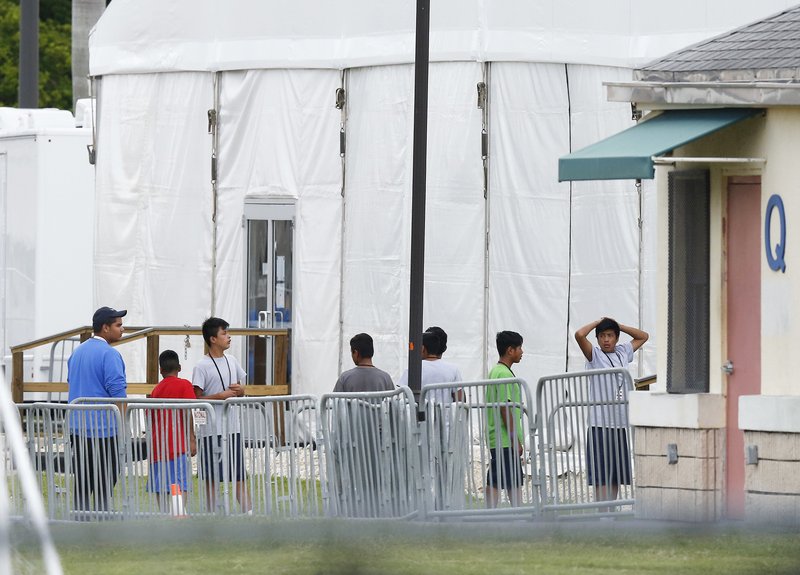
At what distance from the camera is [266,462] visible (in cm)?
1466

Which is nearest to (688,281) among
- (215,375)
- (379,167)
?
(215,375)

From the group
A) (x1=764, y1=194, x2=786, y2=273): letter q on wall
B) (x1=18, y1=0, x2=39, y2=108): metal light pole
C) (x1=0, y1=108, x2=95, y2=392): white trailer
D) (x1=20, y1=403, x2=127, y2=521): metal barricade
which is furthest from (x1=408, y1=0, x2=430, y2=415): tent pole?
(x1=18, y1=0, x2=39, y2=108): metal light pole

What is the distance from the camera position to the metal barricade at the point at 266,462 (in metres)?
14.6

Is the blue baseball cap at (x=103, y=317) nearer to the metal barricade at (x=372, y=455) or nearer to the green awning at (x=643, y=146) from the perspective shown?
the metal barricade at (x=372, y=455)

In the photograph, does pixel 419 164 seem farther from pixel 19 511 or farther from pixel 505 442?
pixel 19 511

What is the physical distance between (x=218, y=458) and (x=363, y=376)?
1313 mm

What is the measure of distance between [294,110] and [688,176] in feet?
33.2

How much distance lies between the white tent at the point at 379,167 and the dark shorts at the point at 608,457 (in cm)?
692

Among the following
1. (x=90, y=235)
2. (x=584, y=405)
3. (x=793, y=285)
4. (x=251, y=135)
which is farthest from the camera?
(x=90, y=235)

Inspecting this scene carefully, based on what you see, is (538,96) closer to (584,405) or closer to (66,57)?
(584,405)

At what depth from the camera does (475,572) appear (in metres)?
10.3

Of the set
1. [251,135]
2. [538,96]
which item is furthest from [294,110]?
[538,96]

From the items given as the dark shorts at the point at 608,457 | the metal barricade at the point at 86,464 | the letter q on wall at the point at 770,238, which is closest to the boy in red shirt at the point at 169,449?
the metal barricade at the point at 86,464

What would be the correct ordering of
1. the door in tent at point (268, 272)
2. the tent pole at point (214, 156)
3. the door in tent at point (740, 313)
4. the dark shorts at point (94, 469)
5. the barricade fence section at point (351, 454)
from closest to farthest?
the door in tent at point (740, 313), the barricade fence section at point (351, 454), the dark shorts at point (94, 469), the door in tent at point (268, 272), the tent pole at point (214, 156)
